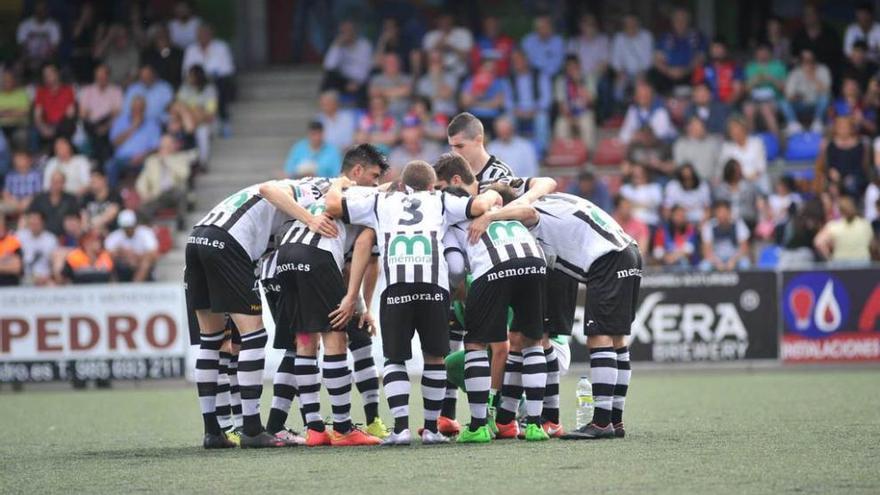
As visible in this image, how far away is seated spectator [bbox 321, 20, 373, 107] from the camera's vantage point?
75.6ft

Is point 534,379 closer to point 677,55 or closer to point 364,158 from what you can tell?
point 364,158

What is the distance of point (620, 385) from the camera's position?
33.9ft

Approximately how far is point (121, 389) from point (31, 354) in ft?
3.81

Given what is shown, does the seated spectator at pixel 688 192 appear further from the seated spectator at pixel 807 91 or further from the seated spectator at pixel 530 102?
the seated spectator at pixel 530 102

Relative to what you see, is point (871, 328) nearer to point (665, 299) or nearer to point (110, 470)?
point (665, 299)

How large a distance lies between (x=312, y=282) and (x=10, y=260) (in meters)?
10.1

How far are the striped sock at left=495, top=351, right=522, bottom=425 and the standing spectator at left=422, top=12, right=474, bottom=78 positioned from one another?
12523 mm

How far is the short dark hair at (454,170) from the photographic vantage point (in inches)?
403

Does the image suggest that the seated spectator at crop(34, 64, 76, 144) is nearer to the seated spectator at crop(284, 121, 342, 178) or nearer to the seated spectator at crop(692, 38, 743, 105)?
the seated spectator at crop(284, 121, 342, 178)

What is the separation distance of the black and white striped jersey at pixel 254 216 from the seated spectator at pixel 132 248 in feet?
29.8

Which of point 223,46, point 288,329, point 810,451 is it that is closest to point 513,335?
point 288,329

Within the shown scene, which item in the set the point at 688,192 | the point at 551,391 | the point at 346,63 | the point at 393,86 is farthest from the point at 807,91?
the point at 551,391

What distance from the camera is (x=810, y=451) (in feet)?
29.2

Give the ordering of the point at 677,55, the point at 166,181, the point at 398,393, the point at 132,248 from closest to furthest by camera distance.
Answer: the point at 398,393, the point at 132,248, the point at 166,181, the point at 677,55
